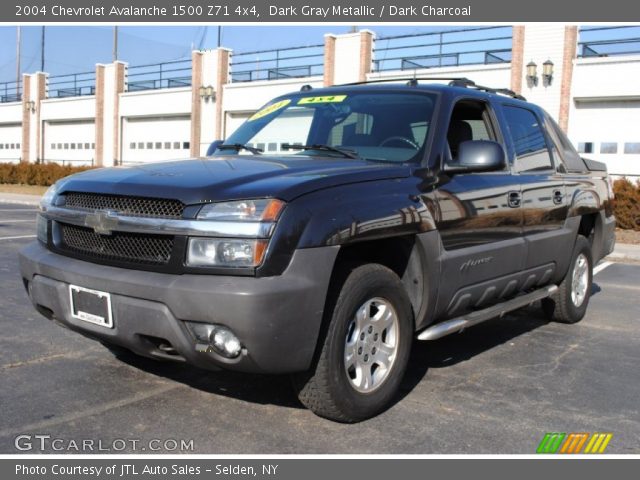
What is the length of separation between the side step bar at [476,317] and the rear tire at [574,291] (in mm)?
492

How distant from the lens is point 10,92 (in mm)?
49938

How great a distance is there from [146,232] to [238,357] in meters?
0.77

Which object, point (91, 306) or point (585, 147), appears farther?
point (585, 147)

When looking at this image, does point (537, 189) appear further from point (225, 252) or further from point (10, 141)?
point (10, 141)

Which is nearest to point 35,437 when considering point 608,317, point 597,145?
point 608,317

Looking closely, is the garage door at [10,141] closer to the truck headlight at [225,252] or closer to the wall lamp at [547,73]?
the wall lamp at [547,73]

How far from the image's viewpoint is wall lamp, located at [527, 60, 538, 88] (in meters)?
23.8

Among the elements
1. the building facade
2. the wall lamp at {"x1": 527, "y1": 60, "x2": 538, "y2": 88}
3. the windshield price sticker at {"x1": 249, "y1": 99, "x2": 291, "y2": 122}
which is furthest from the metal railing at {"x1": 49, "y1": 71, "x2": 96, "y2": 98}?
the windshield price sticker at {"x1": 249, "y1": 99, "x2": 291, "y2": 122}

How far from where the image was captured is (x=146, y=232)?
Answer: 3398 mm

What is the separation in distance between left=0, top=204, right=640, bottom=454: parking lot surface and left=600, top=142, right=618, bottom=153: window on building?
1898 centimetres

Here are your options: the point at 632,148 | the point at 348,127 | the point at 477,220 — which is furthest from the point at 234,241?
the point at 632,148

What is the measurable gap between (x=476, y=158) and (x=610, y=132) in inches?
821

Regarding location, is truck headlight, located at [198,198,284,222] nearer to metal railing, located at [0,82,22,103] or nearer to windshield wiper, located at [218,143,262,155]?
windshield wiper, located at [218,143,262,155]

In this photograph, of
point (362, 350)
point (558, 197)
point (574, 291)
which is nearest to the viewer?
point (362, 350)
